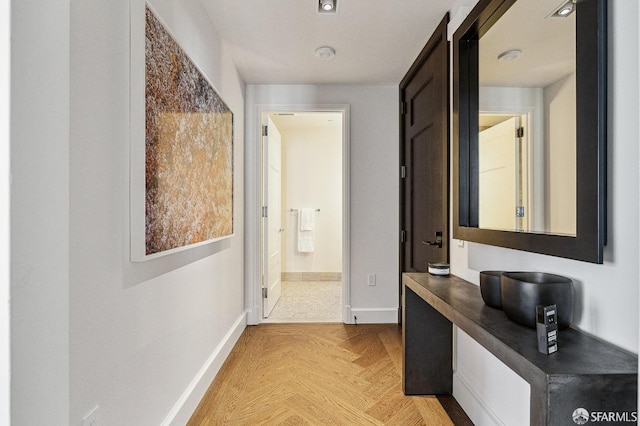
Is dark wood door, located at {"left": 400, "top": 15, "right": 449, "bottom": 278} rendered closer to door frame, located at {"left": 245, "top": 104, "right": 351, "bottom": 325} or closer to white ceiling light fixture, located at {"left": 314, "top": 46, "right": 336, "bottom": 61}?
door frame, located at {"left": 245, "top": 104, "right": 351, "bottom": 325}

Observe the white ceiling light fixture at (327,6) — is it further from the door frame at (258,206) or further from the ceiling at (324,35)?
the door frame at (258,206)

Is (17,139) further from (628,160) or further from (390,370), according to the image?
(390,370)

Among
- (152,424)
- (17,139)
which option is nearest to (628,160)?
(17,139)

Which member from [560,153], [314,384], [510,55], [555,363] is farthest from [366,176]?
[555,363]

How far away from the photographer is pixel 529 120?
141 centimetres

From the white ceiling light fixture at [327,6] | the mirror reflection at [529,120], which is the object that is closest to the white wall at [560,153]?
the mirror reflection at [529,120]

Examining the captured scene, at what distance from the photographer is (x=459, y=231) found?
1989 millimetres

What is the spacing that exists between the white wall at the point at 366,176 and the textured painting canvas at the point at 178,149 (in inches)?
46.1

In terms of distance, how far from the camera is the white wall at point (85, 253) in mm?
763

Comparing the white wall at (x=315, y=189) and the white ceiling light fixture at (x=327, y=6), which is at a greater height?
the white ceiling light fixture at (x=327, y=6)

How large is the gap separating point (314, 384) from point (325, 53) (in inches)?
89.5

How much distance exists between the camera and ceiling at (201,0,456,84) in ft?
7.28
